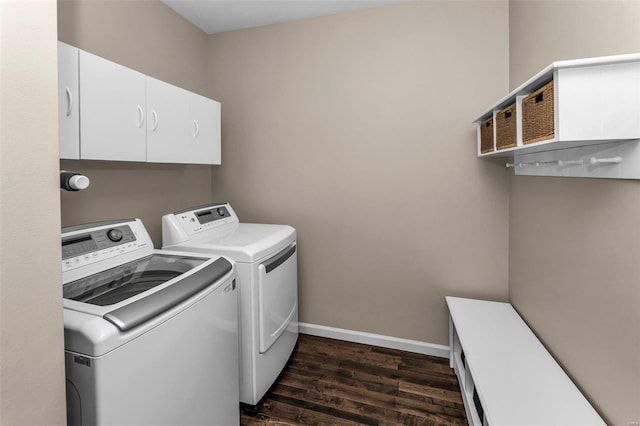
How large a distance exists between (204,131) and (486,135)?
189cm

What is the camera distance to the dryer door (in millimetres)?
1832

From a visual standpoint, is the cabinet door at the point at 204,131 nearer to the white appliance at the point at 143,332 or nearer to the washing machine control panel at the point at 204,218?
the washing machine control panel at the point at 204,218

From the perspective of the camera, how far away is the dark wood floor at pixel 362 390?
1.79 metres

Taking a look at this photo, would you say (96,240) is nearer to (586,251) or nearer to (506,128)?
(506,128)

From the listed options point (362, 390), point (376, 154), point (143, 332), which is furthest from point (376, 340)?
point (143, 332)

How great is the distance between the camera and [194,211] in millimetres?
2189

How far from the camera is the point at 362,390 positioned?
6.60ft

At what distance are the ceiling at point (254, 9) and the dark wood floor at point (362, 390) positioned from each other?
2628mm

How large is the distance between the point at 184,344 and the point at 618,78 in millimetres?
1722

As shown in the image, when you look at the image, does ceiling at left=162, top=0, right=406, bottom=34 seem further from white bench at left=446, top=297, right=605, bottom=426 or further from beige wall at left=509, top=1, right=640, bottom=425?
white bench at left=446, top=297, right=605, bottom=426

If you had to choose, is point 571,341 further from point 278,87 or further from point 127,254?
point 278,87

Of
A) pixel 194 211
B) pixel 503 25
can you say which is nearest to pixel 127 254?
pixel 194 211

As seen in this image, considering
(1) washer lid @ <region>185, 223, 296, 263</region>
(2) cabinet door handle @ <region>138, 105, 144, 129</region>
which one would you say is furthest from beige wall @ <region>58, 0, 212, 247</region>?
(1) washer lid @ <region>185, 223, 296, 263</region>

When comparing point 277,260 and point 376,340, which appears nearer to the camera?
point 277,260
